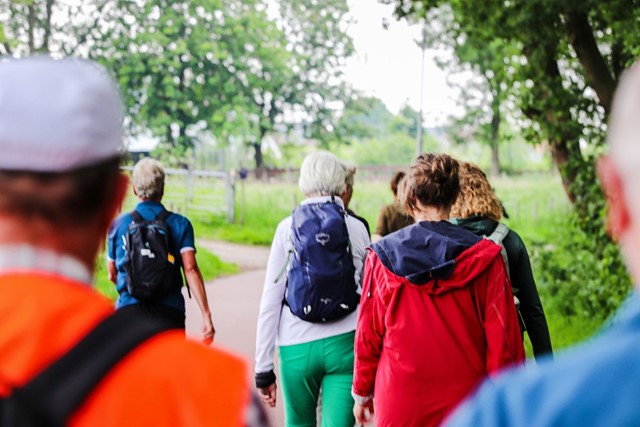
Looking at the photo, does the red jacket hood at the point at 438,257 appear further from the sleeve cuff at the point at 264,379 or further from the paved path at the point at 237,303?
the paved path at the point at 237,303

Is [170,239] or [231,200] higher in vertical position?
[170,239]

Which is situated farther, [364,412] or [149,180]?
[149,180]

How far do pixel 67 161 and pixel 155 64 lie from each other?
639 inches

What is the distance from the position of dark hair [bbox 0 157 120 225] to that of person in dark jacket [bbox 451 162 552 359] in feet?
9.41

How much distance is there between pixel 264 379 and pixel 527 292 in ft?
4.36

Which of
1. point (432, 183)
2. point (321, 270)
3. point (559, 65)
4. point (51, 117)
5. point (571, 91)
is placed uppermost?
point (559, 65)

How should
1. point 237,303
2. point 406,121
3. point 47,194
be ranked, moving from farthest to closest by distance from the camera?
point 406,121 → point 237,303 → point 47,194

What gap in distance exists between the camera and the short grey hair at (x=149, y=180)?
487cm

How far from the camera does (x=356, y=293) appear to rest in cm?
414

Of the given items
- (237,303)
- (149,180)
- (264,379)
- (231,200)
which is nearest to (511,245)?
(264,379)

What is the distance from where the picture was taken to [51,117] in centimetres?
122

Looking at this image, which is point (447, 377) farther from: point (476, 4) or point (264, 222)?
point (264, 222)

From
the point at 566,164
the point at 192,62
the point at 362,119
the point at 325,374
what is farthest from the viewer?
the point at 362,119

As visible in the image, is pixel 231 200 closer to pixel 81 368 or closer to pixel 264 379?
pixel 264 379
